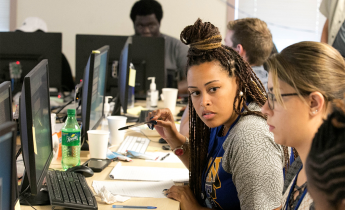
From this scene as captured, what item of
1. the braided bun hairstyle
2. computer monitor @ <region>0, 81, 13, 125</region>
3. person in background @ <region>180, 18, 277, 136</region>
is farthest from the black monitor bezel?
computer monitor @ <region>0, 81, 13, 125</region>

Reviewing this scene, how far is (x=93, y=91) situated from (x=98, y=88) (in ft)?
0.56

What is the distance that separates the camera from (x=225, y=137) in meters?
1.30

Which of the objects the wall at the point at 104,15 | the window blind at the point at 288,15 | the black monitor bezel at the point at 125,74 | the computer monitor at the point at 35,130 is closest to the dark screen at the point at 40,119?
the computer monitor at the point at 35,130

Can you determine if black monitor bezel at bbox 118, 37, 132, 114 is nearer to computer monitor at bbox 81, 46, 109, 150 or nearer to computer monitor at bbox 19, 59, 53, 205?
computer monitor at bbox 81, 46, 109, 150

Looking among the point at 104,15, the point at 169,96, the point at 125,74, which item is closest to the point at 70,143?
the point at 125,74

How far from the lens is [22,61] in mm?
2473

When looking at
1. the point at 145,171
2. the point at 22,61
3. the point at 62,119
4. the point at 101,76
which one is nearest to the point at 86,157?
the point at 145,171

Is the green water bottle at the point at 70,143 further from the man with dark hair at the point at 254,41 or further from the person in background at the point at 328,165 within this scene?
the man with dark hair at the point at 254,41

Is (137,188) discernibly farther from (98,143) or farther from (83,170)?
(98,143)

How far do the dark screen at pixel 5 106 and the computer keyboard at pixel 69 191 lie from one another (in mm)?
304

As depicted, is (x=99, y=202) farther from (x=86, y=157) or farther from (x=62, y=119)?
(x=62, y=119)

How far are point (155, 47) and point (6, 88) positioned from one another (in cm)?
191

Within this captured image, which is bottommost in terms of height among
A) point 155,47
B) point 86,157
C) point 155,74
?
point 86,157

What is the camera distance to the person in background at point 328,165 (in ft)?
1.76
